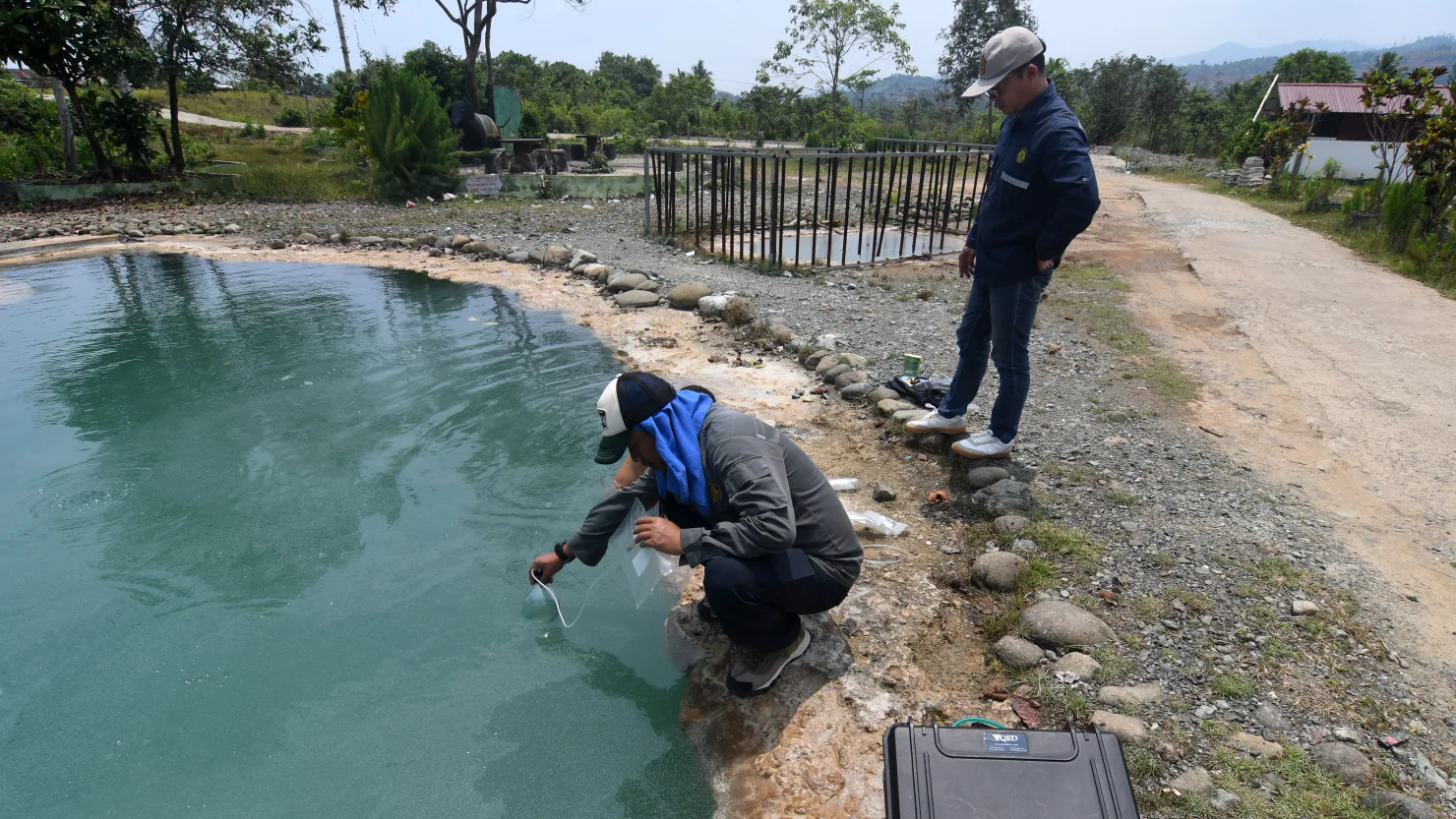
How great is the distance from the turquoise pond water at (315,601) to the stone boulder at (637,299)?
4.47ft

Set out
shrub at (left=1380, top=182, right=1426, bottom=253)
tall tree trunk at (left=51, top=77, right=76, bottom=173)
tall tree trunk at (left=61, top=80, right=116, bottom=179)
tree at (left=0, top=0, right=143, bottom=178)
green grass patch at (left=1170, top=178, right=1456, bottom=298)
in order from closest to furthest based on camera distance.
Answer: green grass patch at (left=1170, top=178, right=1456, bottom=298)
shrub at (left=1380, top=182, right=1426, bottom=253)
tree at (left=0, top=0, right=143, bottom=178)
tall tree trunk at (left=61, top=80, right=116, bottom=179)
tall tree trunk at (left=51, top=77, right=76, bottom=173)

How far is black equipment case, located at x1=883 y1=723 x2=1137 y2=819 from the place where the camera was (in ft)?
4.98

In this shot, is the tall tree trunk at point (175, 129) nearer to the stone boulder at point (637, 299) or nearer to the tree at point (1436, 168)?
the stone boulder at point (637, 299)

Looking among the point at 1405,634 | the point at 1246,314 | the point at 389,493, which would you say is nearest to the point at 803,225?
the point at 1246,314

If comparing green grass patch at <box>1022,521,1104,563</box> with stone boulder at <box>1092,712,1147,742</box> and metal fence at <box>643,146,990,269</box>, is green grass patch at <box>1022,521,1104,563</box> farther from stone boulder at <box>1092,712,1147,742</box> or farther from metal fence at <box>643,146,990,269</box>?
metal fence at <box>643,146,990,269</box>

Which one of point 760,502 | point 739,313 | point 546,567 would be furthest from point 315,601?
point 739,313

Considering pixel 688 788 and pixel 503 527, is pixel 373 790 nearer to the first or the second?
pixel 688 788

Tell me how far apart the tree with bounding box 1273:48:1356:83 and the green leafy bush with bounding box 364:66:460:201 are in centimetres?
4210

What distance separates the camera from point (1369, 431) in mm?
4051

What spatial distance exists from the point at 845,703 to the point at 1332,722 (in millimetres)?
1372

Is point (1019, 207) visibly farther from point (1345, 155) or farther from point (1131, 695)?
point (1345, 155)

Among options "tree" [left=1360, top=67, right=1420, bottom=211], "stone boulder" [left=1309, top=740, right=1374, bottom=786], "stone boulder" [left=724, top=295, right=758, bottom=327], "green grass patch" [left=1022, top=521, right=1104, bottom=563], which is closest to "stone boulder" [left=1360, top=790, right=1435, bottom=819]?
"stone boulder" [left=1309, top=740, right=1374, bottom=786]

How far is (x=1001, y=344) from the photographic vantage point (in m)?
3.34

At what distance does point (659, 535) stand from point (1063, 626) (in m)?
1.42
